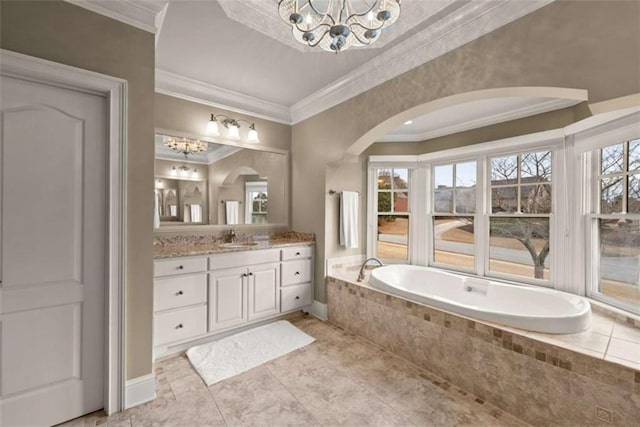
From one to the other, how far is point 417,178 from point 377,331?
217 centimetres

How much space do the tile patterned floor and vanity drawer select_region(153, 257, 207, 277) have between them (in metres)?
0.76

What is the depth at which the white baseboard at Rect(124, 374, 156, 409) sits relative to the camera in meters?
1.71

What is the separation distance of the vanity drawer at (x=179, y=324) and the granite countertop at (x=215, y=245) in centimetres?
51

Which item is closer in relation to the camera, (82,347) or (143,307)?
(82,347)

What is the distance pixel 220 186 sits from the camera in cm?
313

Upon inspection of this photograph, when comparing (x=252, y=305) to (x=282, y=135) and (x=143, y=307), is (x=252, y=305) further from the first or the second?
(x=282, y=135)

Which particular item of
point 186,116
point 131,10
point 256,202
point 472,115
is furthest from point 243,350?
point 472,115

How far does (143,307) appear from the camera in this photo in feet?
5.76

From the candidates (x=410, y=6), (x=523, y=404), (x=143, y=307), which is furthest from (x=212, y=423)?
(x=410, y=6)

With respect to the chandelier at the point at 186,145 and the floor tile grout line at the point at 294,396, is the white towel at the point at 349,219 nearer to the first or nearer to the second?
the floor tile grout line at the point at 294,396

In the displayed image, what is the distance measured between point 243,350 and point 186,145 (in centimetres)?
217

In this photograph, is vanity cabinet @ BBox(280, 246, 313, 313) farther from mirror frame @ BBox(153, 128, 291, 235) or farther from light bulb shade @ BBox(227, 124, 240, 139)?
light bulb shade @ BBox(227, 124, 240, 139)

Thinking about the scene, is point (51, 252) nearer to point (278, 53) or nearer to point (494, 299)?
point (278, 53)

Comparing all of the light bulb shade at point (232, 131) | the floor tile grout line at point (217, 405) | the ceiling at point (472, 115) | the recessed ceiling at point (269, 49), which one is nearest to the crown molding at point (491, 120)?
the ceiling at point (472, 115)
